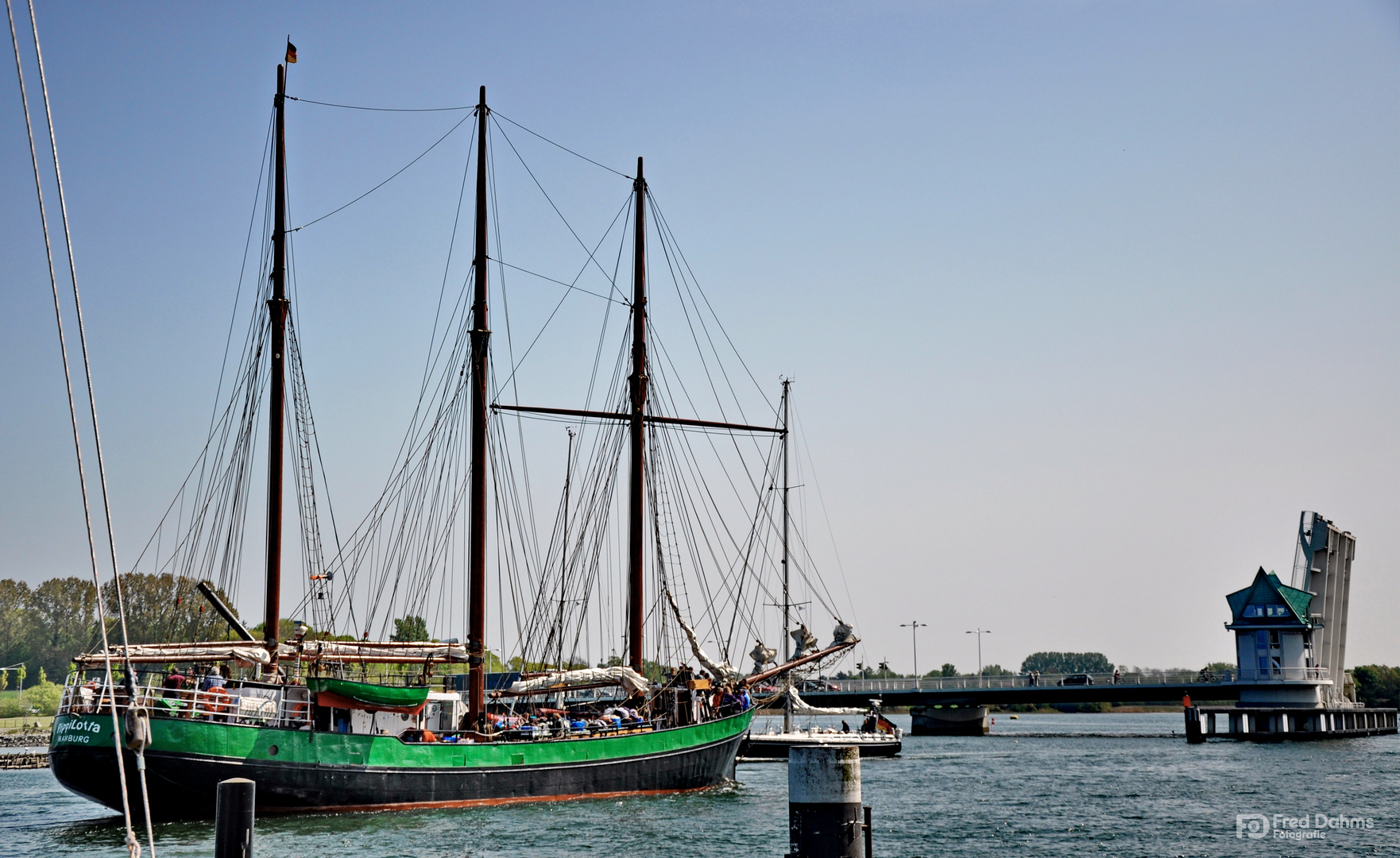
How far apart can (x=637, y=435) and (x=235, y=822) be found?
1605 inches

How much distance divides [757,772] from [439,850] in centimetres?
3798

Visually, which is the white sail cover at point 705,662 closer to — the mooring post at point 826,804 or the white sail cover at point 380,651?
the white sail cover at point 380,651

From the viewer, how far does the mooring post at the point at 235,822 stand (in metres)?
17.3

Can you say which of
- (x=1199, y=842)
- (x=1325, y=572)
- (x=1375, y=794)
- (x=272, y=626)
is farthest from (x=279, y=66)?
(x=1325, y=572)

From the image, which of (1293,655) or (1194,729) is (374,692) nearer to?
(1194,729)

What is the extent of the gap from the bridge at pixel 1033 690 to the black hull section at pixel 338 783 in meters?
63.6

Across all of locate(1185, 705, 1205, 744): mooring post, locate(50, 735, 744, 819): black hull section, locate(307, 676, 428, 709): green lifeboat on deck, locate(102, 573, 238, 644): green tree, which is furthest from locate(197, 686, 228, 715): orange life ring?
locate(1185, 705, 1205, 744): mooring post

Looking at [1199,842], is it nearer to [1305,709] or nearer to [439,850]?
[439,850]

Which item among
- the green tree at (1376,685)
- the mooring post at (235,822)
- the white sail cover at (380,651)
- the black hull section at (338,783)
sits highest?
the white sail cover at (380,651)

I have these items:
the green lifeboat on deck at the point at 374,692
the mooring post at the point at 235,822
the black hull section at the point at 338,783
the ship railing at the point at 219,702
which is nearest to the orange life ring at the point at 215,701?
the ship railing at the point at 219,702

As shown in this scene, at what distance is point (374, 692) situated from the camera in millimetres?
39719

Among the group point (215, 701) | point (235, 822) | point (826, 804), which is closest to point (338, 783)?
point (215, 701)

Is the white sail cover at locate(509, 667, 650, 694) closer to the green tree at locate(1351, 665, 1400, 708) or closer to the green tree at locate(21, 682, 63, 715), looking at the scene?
the green tree at locate(21, 682, 63, 715)

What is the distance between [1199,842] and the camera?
35969mm
